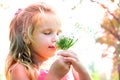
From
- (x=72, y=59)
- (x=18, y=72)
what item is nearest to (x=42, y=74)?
(x=18, y=72)

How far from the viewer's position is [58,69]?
104cm

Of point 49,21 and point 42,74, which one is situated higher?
point 49,21

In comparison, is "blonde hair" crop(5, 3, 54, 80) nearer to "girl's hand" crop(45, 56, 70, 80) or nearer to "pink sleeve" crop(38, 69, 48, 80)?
"pink sleeve" crop(38, 69, 48, 80)

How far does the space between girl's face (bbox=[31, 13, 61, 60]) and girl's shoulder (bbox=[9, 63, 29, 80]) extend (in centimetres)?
7

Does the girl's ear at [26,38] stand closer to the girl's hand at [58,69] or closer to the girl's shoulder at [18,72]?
the girl's shoulder at [18,72]

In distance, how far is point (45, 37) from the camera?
45.7 inches

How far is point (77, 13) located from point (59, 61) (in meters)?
2.42

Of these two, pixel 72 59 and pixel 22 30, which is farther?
pixel 22 30

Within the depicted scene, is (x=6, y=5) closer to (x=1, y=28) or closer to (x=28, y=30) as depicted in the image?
(x=1, y=28)

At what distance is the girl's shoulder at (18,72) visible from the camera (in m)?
1.14

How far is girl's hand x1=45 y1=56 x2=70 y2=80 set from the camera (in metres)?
1.04

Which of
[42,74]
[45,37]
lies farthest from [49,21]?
[42,74]

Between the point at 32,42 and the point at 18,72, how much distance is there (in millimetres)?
109

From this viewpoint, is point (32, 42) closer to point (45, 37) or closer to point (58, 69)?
point (45, 37)
